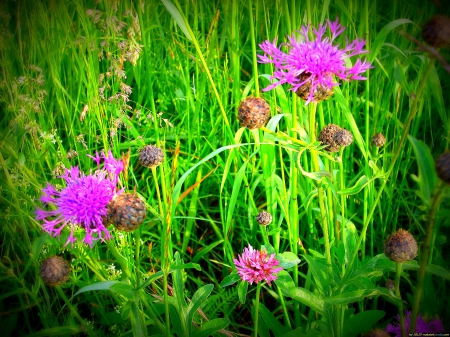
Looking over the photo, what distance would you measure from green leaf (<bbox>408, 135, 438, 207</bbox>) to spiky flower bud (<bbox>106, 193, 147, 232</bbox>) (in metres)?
0.58

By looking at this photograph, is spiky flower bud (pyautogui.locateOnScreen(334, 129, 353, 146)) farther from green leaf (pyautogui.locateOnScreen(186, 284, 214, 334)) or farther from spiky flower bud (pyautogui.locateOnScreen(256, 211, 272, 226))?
green leaf (pyautogui.locateOnScreen(186, 284, 214, 334))

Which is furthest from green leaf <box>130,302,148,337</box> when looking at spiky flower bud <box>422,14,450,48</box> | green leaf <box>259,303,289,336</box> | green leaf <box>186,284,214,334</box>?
spiky flower bud <box>422,14,450,48</box>

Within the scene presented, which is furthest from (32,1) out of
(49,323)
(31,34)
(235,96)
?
(49,323)

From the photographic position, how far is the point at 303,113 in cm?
134

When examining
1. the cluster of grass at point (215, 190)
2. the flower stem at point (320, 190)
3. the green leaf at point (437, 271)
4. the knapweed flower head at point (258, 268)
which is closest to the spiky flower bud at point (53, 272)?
the cluster of grass at point (215, 190)

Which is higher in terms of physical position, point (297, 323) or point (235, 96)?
point (235, 96)

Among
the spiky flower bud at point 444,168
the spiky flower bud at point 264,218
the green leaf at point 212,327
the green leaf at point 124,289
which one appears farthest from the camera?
the spiky flower bud at point 264,218

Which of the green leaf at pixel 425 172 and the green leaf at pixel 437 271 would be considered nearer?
the green leaf at pixel 425 172

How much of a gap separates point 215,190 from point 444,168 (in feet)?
3.75

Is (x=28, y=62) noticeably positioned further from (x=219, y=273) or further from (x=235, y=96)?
(x=219, y=273)

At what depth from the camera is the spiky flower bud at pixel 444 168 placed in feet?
2.20

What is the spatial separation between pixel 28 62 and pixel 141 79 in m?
0.48

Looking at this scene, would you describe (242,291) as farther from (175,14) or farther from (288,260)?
(175,14)

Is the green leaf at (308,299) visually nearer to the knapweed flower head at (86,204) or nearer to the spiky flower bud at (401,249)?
the spiky flower bud at (401,249)
